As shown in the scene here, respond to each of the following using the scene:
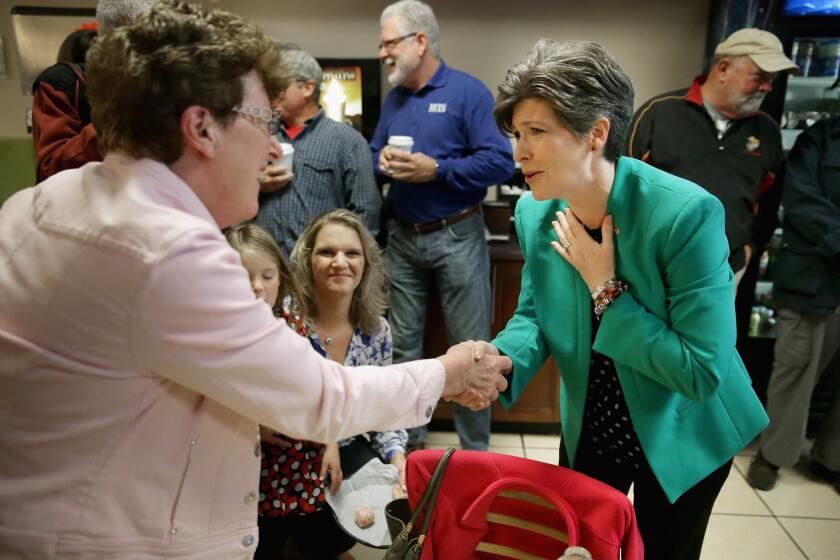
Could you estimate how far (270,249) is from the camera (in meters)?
1.97

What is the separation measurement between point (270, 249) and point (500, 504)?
3.53 ft

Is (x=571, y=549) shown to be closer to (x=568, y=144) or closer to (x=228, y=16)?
(x=568, y=144)

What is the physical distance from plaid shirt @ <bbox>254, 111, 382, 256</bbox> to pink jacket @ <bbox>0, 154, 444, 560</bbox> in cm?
175

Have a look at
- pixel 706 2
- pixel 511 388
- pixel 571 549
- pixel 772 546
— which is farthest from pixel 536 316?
pixel 706 2

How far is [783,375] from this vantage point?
2.92m

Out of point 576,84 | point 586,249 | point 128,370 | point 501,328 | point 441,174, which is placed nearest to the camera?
point 128,370

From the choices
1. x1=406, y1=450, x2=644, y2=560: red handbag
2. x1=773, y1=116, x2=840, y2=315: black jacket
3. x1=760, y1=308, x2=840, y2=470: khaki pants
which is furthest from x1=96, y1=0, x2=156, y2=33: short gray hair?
x1=760, y1=308, x2=840, y2=470: khaki pants

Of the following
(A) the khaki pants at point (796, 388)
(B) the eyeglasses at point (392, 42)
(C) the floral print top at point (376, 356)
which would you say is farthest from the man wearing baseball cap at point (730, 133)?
(C) the floral print top at point (376, 356)

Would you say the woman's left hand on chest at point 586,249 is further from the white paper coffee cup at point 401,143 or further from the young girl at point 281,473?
the white paper coffee cup at point 401,143

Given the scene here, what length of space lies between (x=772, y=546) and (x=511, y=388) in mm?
1669

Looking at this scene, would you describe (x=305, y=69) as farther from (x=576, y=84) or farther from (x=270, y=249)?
(x=576, y=84)

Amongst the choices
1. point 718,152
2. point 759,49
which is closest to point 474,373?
point 718,152

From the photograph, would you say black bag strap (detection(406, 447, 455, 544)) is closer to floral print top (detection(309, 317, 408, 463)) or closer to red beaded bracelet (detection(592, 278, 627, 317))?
red beaded bracelet (detection(592, 278, 627, 317))

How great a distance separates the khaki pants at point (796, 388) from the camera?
9.40 feet
